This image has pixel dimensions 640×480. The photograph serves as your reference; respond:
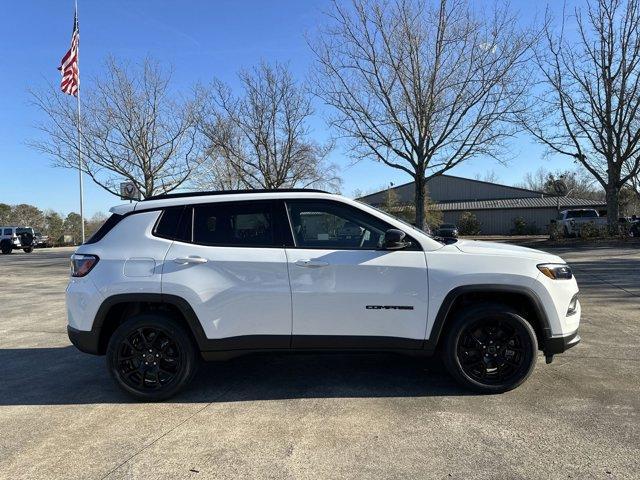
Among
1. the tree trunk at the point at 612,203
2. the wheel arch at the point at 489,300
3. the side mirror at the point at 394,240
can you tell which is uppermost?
the tree trunk at the point at 612,203

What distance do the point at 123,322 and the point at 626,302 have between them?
8032 mm

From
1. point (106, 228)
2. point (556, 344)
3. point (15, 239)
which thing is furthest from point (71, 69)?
point (556, 344)

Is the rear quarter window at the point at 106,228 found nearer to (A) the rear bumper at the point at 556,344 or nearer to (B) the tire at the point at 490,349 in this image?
(B) the tire at the point at 490,349

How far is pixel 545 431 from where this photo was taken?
3621mm

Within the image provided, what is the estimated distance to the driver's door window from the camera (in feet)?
14.2

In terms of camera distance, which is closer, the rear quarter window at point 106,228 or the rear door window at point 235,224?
the rear door window at point 235,224

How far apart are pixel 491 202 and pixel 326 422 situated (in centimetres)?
5324

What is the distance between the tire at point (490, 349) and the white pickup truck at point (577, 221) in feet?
79.2

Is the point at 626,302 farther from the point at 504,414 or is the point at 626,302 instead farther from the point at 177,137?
the point at 177,137

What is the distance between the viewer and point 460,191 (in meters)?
57.7

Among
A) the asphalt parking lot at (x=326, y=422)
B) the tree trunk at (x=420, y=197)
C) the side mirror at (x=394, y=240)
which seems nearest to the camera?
the asphalt parking lot at (x=326, y=422)

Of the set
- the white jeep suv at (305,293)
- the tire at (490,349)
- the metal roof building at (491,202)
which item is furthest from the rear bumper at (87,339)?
the metal roof building at (491,202)

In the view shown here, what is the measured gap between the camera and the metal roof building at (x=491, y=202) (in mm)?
47906

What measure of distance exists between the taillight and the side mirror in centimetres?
253
